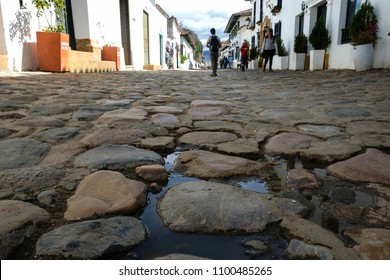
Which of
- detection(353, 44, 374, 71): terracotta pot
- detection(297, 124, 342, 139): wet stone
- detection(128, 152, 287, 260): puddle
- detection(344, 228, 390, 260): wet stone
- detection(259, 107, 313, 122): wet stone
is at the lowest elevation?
detection(128, 152, 287, 260): puddle

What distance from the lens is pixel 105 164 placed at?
4.21 feet

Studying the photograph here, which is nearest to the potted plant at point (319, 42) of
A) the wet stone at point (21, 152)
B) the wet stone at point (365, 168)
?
the wet stone at point (365, 168)

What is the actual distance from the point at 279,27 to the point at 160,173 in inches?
585

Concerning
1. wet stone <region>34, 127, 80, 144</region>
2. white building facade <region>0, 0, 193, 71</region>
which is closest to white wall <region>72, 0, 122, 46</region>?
white building facade <region>0, 0, 193, 71</region>

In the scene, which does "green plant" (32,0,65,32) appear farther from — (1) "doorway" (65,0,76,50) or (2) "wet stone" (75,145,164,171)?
(2) "wet stone" (75,145,164,171)

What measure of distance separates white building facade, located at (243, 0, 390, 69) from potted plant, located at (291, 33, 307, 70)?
16.9 inches

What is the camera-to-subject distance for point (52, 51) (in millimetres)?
6988

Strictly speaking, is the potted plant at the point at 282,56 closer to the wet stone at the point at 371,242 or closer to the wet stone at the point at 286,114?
the wet stone at the point at 286,114

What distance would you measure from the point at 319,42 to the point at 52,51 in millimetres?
7529

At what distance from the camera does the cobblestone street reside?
768mm

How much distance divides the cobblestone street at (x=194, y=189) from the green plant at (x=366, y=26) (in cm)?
583

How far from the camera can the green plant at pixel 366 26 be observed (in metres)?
6.77

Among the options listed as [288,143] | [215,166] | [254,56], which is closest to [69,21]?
[288,143]
